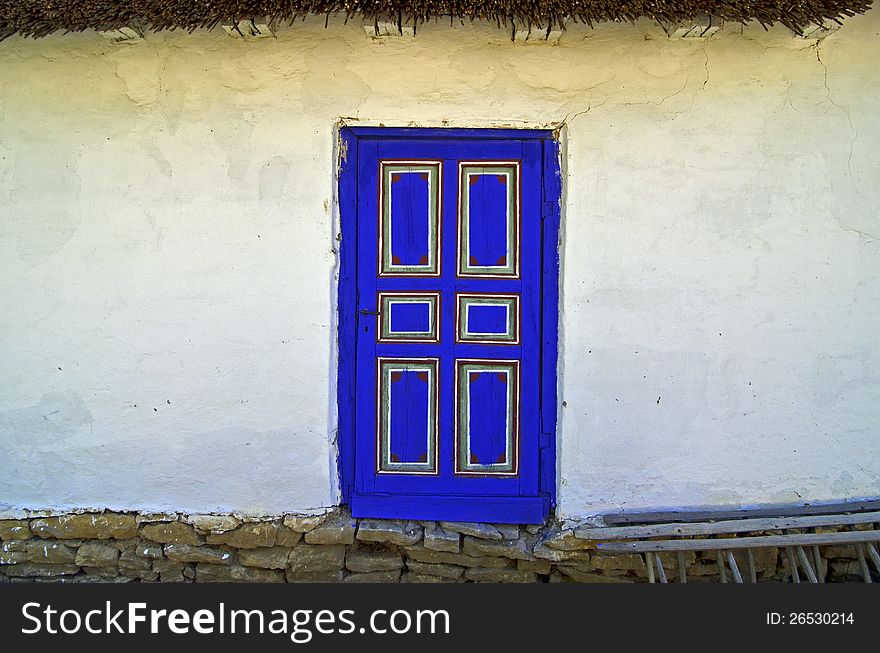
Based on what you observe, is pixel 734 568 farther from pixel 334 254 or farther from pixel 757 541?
pixel 334 254

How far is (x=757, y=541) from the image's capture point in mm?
3115

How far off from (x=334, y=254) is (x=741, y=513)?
2359mm

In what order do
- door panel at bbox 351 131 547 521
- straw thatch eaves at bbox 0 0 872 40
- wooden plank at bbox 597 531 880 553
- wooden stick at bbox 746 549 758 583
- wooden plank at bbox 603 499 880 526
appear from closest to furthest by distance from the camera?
1. straw thatch eaves at bbox 0 0 872 40
2. wooden plank at bbox 597 531 880 553
3. wooden stick at bbox 746 549 758 583
4. wooden plank at bbox 603 499 880 526
5. door panel at bbox 351 131 547 521

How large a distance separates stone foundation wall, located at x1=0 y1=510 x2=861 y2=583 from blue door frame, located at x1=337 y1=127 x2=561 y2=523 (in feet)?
0.37

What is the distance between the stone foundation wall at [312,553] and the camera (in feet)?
11.4

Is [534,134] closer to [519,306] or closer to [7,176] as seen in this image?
[519,306]

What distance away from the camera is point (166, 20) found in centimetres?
310

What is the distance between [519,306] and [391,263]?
0.68 metres

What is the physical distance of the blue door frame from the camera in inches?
135

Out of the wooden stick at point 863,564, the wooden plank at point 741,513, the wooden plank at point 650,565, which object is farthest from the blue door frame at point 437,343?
the wooden stick at point 863,564

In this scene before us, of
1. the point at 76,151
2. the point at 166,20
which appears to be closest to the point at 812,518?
the point at 166,20

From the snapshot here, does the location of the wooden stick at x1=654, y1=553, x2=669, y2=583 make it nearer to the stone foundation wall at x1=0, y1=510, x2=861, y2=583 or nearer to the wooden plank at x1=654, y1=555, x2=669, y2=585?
the wooden plank at x1=654, y1=555, x2=669, y2=585

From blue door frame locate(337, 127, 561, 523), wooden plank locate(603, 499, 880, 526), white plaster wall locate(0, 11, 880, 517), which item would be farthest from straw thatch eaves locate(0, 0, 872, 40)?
wooden plank locate(603, 499, 880, 526)

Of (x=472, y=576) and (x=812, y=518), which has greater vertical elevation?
(x=812, y=518)
